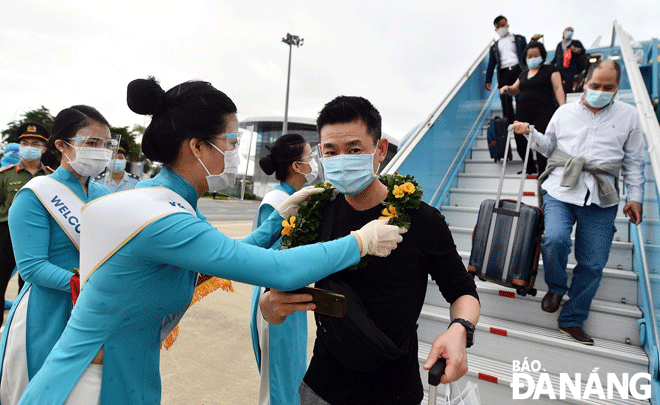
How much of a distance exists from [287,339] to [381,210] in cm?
126

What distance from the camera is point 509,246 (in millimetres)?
2791

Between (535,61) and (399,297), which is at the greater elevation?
(535,61)

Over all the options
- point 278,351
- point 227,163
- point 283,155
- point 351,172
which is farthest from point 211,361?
point 351,172

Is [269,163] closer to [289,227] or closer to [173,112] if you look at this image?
[289,227]

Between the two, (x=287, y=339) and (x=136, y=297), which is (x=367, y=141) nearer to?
(x=136, y=297)

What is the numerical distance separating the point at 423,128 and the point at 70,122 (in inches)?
122

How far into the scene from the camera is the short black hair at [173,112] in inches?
53.7

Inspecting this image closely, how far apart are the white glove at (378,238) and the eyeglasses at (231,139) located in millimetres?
630

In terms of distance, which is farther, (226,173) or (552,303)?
(552,303)

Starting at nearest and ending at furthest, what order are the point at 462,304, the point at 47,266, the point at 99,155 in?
the point at 462,304, the point at 47,266, the point at 99,155

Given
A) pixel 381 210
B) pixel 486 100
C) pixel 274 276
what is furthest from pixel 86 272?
pixel 486 100

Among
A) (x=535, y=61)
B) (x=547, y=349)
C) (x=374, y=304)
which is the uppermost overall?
(x=535, y=61)

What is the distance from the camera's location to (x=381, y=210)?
160 centimetres

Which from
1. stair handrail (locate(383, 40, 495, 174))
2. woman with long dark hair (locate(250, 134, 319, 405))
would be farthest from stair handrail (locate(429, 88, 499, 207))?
woman with long dark hair (locate(250, 134, 319, 405))
